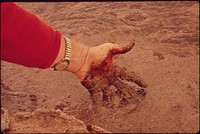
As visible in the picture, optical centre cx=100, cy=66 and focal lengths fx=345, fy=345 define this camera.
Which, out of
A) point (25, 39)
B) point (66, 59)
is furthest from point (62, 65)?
point (25, 39)

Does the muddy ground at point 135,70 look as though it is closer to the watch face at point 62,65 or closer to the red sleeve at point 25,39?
the watch face at point 62,65

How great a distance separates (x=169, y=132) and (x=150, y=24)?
0.81 m

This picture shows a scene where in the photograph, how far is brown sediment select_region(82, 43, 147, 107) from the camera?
4.70 ft

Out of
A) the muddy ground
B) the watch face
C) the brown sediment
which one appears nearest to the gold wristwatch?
the watch face

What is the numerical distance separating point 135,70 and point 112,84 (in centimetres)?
25

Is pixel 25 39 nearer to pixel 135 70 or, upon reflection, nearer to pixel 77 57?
pixel 77 57

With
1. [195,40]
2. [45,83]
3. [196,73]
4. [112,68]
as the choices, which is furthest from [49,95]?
[195,40]

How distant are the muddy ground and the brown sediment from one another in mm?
44

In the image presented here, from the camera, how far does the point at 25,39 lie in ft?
3.78

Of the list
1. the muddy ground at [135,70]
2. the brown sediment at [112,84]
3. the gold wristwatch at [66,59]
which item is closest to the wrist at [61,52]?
the gold wristwatch at [66,59]

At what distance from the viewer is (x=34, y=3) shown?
253 cm

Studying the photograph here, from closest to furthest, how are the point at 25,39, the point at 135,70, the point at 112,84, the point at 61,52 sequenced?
the point at 25,39 < the point at 61,52 < the point at 112,84 < the point at 135,70

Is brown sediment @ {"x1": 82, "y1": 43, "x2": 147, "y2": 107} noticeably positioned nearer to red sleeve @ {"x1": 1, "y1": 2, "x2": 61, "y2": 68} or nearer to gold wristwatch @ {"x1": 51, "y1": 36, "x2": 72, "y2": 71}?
gold wristwatch @ {"x1": 51, "y1": 36, "x2": 72, "y2": 71}

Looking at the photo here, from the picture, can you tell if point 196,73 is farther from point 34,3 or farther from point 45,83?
point 34,3
